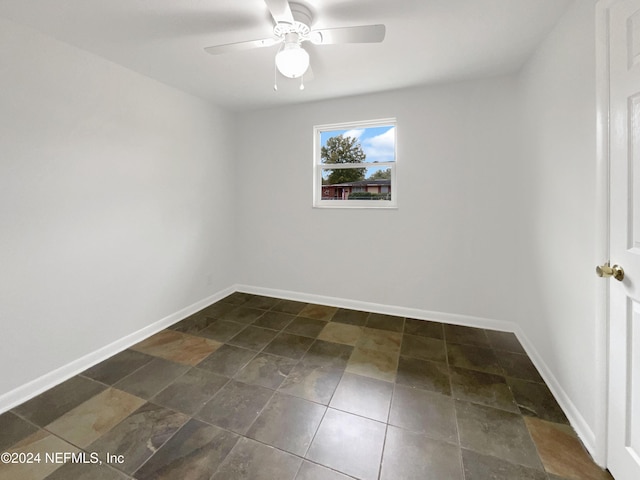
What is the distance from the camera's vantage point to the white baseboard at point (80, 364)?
1684mm

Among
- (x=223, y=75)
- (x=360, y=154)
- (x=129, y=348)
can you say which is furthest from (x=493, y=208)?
(x=129, y=348)

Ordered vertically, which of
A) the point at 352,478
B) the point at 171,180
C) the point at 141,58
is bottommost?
the point at 352,478

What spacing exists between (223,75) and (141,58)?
2.05 feet

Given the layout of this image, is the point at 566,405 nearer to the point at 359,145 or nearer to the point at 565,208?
the point at 565,208

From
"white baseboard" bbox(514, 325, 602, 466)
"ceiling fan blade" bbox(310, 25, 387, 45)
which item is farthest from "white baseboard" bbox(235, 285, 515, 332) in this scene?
"ceiling fan blade" bbox(310, 25, 387, 45)

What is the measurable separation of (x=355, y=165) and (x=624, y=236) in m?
2.30

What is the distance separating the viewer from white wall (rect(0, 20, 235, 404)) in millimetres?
1676

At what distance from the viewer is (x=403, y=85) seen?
2.61 meters

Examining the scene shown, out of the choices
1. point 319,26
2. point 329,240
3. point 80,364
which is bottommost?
point 80,364

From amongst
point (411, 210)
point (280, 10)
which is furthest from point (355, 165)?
point (280, 10)

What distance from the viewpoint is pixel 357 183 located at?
10.1ft

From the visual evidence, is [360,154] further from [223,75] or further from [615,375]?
[615,375]

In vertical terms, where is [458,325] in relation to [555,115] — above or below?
below

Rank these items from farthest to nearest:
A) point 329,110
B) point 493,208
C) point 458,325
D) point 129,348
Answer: point 329,110, point 458,325, point 493,208, point 129,348
